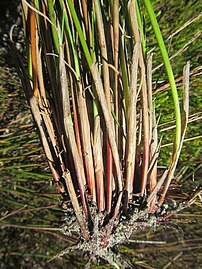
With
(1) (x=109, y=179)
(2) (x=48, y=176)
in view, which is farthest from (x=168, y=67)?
(2) (x=48, y=176)

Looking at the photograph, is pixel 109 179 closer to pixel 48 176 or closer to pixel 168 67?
pixel 168 67

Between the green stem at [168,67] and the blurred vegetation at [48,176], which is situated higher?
the green stem at [168,67]

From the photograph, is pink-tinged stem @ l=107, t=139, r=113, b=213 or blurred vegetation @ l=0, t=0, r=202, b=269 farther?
blurred vegetation @ l=0, t=0, r=202, b=269

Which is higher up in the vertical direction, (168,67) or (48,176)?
(168,67)

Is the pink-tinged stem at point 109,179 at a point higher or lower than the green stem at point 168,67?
lower

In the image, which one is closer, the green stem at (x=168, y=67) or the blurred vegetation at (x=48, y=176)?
the green stem at (x=168, y=67)

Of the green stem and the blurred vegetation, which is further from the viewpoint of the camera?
the blurred vegetation

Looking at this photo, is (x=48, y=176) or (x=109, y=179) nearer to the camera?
(x=109, y=179)

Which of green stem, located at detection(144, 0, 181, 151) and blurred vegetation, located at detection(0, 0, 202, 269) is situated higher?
green stem, located at detection(144, 0, 181, 151)
